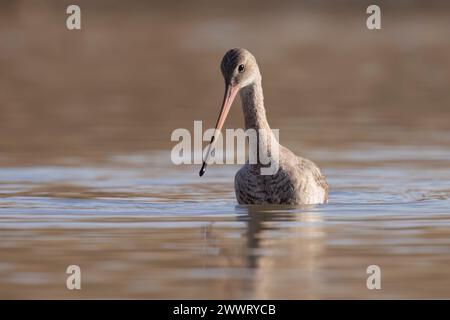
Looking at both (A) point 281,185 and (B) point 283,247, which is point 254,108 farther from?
(B) point 283,247

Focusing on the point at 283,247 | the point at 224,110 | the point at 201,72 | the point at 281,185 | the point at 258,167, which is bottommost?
the point at 283,247

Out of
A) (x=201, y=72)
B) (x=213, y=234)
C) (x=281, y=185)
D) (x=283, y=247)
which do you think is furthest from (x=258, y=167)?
(x=201, y=72)

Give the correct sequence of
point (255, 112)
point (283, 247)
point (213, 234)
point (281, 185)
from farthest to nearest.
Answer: point (255, 112)
point (281, 185)
point (213, 234)
point (283, 247)

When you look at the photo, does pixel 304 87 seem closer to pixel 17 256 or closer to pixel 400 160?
pixel 400 160

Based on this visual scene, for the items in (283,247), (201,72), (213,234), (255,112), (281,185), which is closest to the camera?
(283,247)

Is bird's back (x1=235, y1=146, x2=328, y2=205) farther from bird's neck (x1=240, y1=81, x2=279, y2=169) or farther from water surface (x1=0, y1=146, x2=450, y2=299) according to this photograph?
bird's neck (x1=240, y1=81, x2=279, y2=169)

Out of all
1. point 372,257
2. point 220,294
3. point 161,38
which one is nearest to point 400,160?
point 372,257

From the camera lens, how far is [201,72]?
33.6 meters

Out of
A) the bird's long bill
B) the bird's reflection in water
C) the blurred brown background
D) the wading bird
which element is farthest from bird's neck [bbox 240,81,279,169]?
the blurred brown background

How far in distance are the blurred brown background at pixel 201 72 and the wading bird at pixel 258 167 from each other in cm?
466

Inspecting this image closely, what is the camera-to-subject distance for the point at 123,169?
1919cm

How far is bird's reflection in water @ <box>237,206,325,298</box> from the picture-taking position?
38.6 ft

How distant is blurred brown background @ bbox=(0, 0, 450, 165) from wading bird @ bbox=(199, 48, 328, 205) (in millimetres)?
4662

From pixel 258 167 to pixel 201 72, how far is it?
59.2 feet
